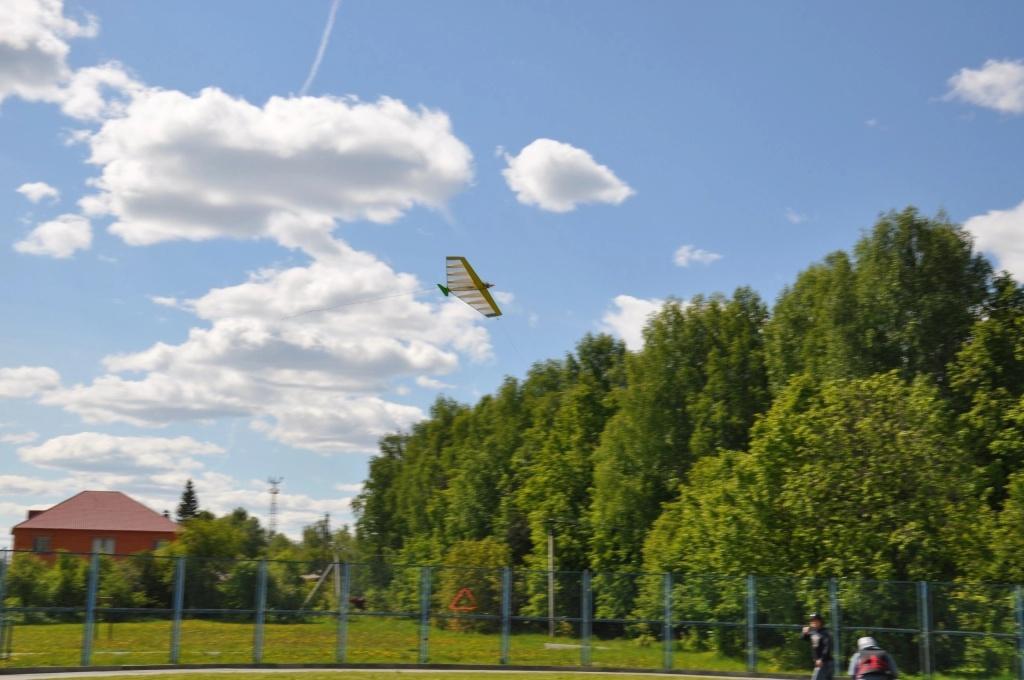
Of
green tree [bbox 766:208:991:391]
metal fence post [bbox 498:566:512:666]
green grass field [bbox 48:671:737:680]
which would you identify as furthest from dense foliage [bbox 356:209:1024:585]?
green grass field [bbox 48:671:737:680]

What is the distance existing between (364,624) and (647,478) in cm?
3068

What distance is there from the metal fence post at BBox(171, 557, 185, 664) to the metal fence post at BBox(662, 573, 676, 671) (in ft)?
44.4

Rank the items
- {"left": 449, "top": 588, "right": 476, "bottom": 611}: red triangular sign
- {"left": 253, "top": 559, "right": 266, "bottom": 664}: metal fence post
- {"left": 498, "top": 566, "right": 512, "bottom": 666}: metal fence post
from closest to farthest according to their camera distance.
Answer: {"left": 253, "top": 559, "right": 266, "bottom": 664}: metal fence post
{"left": 498, "top": 566, "right": 512, "bottom": 666}: metal fence post
{"left": 449, "top": 588, "right": 476, "bottom": 611}: red triangular sign

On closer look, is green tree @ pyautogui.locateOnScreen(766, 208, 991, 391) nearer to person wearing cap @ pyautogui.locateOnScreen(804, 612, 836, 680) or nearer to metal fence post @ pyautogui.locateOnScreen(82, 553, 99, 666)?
person wearing cap @ pyautogui.locateOnScreen(804, 612, 836, 680)

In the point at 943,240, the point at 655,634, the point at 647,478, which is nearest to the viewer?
the point at 655,634

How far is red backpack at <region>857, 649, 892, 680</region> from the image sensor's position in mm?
15148

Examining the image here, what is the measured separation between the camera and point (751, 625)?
1232 inches

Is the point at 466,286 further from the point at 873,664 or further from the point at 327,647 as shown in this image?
the point at 873,664

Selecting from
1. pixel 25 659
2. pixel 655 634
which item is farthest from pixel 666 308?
pixel 25 659

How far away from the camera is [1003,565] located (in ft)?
122

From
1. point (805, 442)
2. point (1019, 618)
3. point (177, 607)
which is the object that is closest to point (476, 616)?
point (177, 607)

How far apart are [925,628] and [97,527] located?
8503 centimetres

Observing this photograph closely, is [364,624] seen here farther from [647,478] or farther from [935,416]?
[647,478]

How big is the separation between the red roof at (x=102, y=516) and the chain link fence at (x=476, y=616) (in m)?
74.1
